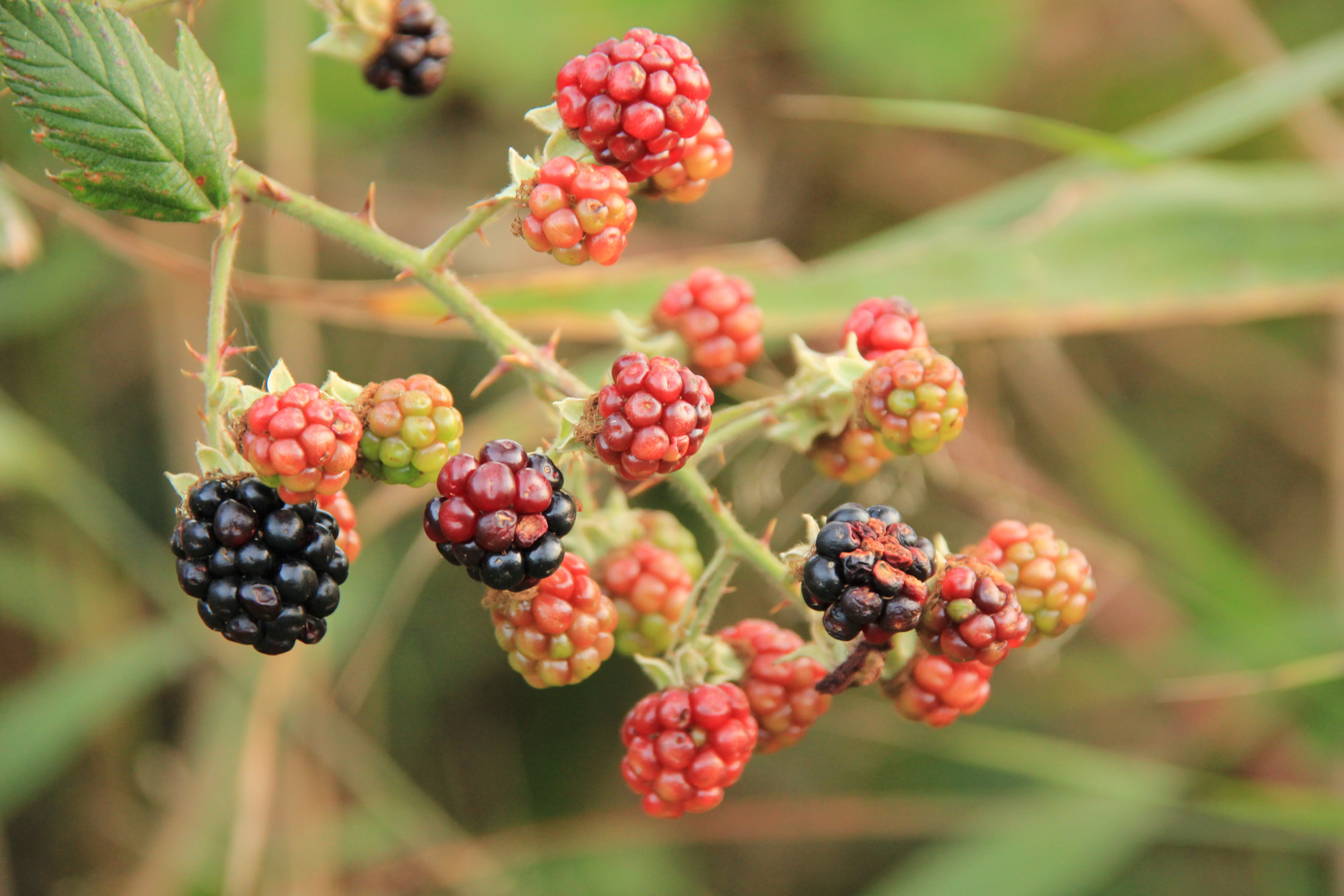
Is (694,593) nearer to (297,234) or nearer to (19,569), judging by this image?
(297,234)

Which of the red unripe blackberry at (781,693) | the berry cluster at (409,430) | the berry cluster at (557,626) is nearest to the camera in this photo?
the berry cluster at (409,430)

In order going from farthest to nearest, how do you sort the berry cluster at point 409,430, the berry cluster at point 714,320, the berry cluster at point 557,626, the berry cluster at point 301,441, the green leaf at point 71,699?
the green leaf at point 71,699, the berry cluster at point 714,320, the berry cluster at point 557,626, the berry cluster at point 409,430, the berry cluster at point 301,441

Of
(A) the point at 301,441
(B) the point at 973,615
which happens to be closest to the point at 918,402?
(B) the point at 973,615

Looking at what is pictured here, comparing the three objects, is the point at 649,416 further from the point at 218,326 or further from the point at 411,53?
the point at 411,53

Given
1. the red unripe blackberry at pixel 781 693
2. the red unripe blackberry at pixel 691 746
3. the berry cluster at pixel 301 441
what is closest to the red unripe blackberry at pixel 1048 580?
the red unripe blackberry at pixel 781 693

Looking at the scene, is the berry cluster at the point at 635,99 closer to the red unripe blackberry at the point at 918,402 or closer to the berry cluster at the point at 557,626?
the red unripe blackberry at the point at 918,402

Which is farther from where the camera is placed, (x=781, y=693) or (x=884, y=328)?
(x=884, y=328)
